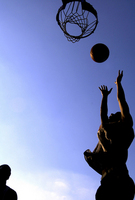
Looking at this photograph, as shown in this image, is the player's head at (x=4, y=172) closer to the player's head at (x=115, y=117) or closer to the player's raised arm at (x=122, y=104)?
the player's head at (x=115, y=117)

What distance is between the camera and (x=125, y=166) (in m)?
3.73

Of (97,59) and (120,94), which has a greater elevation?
(97,59)

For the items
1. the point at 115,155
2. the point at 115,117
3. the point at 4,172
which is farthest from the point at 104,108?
the point at 4,172

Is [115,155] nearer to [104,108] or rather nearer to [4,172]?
[104,108]

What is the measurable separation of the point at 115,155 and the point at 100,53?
13.9 ft

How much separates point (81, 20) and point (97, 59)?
120 inches

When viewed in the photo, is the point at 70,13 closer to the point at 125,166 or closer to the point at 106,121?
the point at 106,121

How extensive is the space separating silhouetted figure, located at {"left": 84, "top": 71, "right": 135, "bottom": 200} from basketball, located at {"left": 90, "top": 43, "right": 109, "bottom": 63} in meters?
2.52

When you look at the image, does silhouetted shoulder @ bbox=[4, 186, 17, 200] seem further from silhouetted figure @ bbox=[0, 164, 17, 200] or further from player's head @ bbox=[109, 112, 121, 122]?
player's head @ bbox=[109, 112, 121, 122]

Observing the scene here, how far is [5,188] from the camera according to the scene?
3717mm

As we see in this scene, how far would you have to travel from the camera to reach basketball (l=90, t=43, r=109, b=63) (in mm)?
6598

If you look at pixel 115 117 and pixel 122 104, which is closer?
pixel 122 104

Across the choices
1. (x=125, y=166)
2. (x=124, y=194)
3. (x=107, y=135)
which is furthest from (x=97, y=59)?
(x=124, y=194)

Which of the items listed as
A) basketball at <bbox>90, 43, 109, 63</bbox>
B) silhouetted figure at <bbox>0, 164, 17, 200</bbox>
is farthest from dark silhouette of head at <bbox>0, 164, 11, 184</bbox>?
basketball at <bbox>90, 43, 109, 63</bbox>
